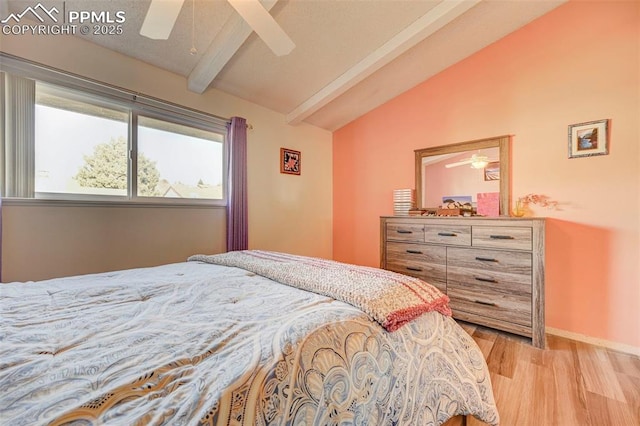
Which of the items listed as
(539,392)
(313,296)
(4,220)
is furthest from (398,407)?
(4,220)

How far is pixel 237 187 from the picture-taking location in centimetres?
278

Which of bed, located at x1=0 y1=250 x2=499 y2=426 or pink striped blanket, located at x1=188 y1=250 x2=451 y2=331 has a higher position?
pink striped blanket, located at x1=188 y1=250 x2=451 y2=331

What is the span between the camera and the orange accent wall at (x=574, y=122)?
2.00 metres

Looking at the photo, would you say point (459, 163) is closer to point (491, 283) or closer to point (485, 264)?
point (485, 264)

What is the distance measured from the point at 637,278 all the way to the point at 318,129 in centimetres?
347

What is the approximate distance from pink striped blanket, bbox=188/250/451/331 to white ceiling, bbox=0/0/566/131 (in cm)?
176

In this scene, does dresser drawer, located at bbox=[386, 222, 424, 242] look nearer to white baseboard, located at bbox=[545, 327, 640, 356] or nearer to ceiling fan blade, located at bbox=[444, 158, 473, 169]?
ceiling fan blade, located at bbox=[444, 158, 473, 169]

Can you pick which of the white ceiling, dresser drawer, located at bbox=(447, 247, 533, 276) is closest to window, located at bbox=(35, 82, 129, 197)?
the white ceiling

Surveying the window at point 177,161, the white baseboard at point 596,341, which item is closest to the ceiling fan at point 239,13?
the window at point 177,161

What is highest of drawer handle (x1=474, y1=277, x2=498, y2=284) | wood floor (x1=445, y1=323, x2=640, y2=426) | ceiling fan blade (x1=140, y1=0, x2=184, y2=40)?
ceiling fan blade (x1=140, y1=0, x2=184, y2=40)

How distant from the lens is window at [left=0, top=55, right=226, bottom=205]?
178 cm

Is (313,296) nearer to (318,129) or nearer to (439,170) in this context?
(439,170)

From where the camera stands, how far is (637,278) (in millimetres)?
1965

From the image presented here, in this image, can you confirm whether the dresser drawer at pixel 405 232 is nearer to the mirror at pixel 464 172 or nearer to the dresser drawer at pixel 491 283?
the dresser drawer at pixel 491 283
